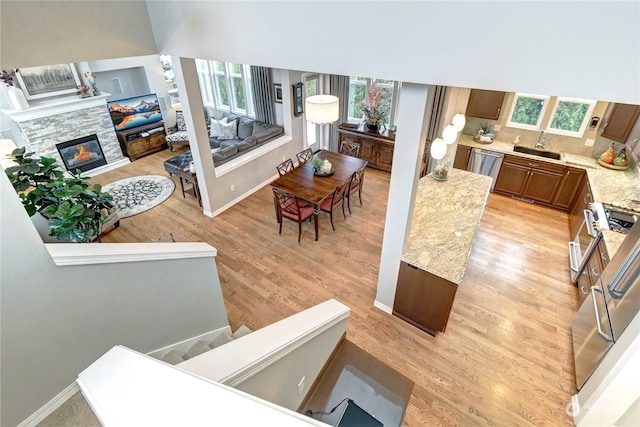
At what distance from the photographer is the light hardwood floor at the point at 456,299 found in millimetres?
2871

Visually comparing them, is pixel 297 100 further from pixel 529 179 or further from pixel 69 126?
pixel 69 126

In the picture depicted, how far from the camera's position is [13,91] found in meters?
5.55

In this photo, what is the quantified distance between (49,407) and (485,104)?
697 centimetres

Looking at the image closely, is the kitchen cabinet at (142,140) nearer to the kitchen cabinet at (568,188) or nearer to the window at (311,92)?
the window at (311,92)

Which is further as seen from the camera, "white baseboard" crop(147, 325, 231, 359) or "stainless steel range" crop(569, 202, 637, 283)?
"stainless steel range" crop(569, 202, 637, 283)

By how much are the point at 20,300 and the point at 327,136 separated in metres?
6.55

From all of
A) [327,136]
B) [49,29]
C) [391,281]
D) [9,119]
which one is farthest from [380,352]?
[9,119]

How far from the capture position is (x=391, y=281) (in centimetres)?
346

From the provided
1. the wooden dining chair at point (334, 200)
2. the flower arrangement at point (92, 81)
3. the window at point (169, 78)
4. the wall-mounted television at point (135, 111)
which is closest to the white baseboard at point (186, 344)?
the wooden dining chair at point (334, 200)

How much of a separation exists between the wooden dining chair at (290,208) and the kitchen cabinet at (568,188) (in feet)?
14.3

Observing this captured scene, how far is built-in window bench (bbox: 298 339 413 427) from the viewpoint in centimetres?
226

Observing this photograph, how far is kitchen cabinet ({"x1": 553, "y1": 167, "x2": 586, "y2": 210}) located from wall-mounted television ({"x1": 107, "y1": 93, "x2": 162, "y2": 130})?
904 cm

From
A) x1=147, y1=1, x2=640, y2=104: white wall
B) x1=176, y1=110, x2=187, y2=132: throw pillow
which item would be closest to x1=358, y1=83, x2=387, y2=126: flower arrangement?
x1=147, y1=1, x2=640, y2=104: white wall

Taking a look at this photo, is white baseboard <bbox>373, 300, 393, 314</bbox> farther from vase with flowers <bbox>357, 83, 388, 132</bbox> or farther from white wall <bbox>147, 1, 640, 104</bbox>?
vase with flowers <bbox>357, 83, 388, 132</bbox>
